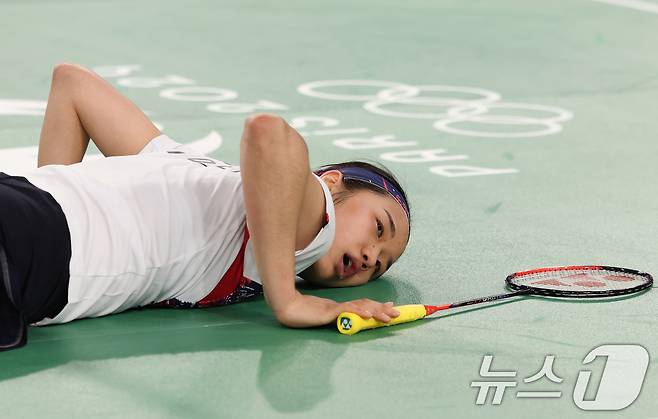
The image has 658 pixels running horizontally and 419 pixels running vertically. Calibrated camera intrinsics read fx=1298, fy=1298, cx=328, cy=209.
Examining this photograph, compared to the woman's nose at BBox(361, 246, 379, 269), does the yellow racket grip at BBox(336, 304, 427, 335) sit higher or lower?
lower

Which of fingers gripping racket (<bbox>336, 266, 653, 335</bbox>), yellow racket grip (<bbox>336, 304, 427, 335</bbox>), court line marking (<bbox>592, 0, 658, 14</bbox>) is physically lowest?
yellow racket grip (<bbox>336, 304, 427, 335</bbox>)

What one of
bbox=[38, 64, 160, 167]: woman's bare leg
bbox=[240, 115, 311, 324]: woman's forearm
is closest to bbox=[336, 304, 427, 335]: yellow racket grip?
bbox=[240, 115, 311, 324]: woman's forearm

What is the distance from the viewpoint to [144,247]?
3.64m

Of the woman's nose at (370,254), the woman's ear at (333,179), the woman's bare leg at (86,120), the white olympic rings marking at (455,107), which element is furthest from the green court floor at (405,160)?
the woman's bare leg at (86,120)

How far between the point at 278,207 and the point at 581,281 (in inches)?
43.6

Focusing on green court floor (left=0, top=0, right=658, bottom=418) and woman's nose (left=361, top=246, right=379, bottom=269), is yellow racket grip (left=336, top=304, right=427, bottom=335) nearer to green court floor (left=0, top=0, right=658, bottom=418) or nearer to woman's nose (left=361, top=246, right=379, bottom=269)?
green court floor (left=0, top=0, right=658, bottom=418)

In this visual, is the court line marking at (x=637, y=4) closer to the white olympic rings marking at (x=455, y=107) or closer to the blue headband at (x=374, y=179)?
the white olympic rings marking at (x=455, y=107)

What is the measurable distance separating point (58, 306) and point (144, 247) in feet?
0.94

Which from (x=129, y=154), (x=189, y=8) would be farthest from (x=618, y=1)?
(x=129, y=154)

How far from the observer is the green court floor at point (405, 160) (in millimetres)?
3238

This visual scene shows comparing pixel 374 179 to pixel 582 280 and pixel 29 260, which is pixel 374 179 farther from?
pixel 29 260

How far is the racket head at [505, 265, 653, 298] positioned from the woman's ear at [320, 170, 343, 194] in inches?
24.0

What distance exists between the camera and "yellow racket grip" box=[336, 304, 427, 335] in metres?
3.57

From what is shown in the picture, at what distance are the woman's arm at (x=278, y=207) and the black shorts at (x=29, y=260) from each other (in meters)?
0.53
